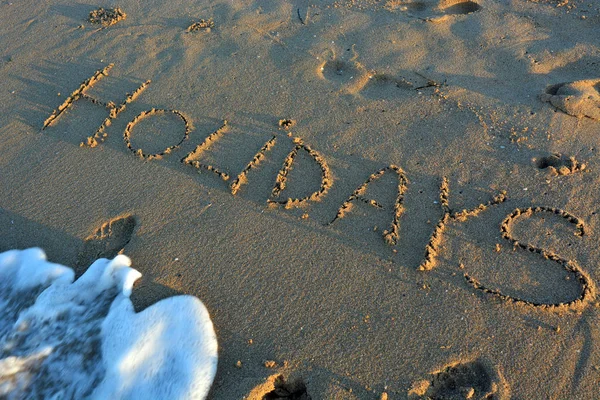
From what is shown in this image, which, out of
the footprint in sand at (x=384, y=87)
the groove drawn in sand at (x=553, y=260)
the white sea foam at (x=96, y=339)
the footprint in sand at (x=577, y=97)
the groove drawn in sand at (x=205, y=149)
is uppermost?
the footprint in sand at (x=577, y=97)

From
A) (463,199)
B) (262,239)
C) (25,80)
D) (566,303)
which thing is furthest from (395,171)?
(25,80)

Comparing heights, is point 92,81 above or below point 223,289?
above

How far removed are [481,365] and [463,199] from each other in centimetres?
118

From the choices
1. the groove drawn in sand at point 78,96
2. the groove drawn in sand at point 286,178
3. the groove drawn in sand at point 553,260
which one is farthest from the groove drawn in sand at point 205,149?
the groove drawn in sand at point 553,260

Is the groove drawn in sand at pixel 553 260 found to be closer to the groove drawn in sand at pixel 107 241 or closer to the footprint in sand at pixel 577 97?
the footprint in sand at pixel 577 97

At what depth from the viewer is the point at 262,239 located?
127 inches

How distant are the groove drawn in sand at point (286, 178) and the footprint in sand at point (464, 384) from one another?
4.71 ft

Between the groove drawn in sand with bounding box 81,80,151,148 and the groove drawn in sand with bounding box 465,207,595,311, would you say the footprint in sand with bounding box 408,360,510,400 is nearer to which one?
the groove drawn in sand with bounding box 465,207,595,311

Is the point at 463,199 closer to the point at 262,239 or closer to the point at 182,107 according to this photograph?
the point at 262,239

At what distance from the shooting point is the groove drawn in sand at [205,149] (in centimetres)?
360

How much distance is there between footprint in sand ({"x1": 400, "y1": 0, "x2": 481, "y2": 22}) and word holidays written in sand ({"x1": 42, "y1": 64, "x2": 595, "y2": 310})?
2.16 m

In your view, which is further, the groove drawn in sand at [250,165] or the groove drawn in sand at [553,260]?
the groove drawn in sand at [250,165]

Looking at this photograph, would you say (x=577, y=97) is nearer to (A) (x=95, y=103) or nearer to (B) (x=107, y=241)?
(B) (x=107, y=241)

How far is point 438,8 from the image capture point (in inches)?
Answer: 190
